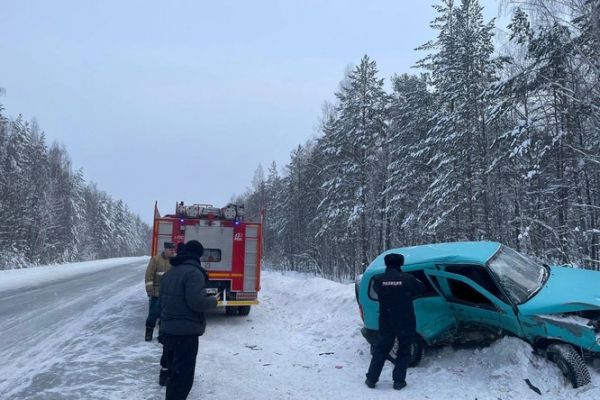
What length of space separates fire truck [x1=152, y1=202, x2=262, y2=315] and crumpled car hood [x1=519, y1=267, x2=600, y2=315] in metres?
6.75

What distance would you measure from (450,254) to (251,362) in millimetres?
3698

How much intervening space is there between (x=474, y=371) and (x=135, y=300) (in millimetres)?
11254

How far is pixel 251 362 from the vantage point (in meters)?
7.45

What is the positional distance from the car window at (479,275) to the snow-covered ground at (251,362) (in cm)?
68

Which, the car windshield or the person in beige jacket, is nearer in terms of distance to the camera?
the car windshield

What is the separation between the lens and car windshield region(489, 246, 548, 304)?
6.06 meters

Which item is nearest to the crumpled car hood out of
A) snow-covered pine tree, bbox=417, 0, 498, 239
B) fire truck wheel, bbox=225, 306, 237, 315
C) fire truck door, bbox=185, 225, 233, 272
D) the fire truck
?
the fire truck

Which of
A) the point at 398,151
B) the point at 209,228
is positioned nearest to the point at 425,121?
the point at 398,151

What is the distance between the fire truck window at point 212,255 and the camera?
36.3ft

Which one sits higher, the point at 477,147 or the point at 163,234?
the point at 477,147

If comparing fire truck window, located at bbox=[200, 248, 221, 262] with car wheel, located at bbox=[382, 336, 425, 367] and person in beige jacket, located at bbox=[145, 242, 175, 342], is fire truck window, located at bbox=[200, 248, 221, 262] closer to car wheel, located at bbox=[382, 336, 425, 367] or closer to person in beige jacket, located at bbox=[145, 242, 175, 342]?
person in beige jacket, located at bbox=[145, 242, 175, 342]

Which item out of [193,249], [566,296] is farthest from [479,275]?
[193,249]

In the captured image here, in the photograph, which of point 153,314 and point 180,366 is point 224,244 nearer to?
point 153,314

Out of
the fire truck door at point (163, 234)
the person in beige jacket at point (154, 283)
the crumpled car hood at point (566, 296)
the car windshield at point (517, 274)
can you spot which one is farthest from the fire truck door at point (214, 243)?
the crumpled car hood at point (566, 296)
